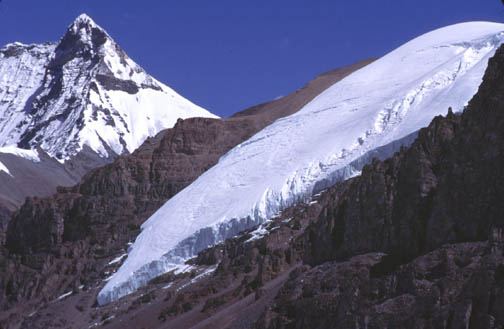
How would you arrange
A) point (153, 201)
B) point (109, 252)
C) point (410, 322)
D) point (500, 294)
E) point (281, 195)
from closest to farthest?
point (500, 294) → point (410, 322) → point (281, 195) → point (109, 252) → point (153, 201)

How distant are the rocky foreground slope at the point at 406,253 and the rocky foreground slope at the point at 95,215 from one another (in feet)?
84.2

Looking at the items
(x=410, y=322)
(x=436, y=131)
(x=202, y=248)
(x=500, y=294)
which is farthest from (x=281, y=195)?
(x=500, y=294)

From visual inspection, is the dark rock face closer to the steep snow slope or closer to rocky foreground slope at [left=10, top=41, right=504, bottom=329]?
rocky foreground slope at [left=10, top=41, right=504, bottom=329]

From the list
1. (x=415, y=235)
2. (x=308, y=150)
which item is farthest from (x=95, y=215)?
(x=415, y=235)

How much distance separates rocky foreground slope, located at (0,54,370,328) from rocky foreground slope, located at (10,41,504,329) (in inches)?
1010

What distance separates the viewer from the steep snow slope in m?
77.7

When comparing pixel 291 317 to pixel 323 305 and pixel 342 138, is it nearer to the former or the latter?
pixel 323 305

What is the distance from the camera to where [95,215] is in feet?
318

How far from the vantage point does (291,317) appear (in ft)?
154

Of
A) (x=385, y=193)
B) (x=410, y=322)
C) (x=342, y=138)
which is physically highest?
(x=342, y=138)

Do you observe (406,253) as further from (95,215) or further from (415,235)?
(95,215)

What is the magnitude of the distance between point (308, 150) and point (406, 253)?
43090 millimetres

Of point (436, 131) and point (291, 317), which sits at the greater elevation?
point (436, 131)

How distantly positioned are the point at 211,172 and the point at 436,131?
163 ft
